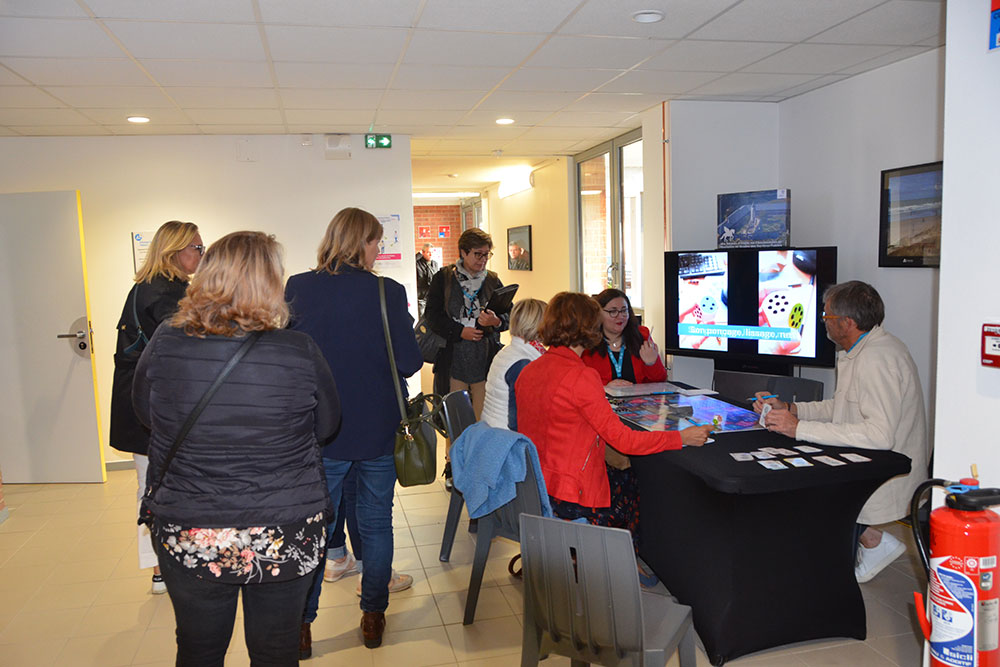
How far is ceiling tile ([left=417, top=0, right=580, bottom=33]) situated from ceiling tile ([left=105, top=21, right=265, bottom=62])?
81 centimetres

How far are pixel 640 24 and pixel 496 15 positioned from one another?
0.67 metres

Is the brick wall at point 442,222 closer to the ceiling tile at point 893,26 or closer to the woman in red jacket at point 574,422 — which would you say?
the ceiling tile at point 893,26

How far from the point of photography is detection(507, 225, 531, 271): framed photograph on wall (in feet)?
30.6

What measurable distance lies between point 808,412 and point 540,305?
1.24 metres

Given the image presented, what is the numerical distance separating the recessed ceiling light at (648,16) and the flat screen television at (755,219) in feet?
5.94

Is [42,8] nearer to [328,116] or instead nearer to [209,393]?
[209,393]

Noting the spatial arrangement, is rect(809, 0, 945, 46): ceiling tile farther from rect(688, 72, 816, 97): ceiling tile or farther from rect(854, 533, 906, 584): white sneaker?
rect(854, 533, 906, 584): white sneaker

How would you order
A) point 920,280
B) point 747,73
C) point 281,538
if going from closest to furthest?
point 281,538 < point 920,280 < point 747,73

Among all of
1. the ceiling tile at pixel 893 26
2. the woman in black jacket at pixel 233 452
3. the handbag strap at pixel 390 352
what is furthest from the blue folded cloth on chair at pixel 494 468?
the ceiling tile at pixel 893 26

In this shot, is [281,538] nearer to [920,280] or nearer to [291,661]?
[291,661]

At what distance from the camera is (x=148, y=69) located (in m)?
3.71

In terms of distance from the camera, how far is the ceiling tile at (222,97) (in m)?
4.19

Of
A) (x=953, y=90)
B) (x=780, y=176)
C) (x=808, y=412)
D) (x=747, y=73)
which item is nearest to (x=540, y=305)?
(x=808, y=412)

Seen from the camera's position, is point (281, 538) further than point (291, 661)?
No
